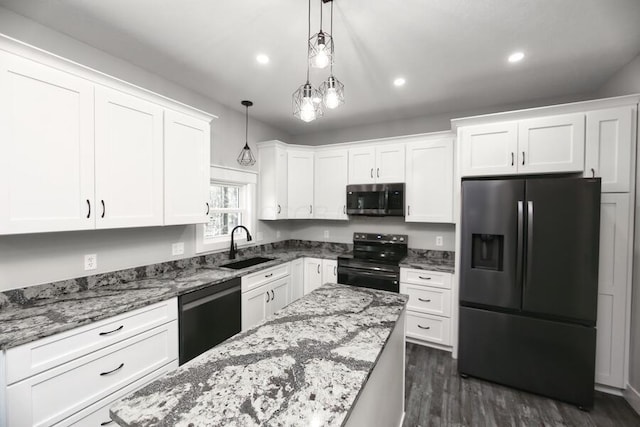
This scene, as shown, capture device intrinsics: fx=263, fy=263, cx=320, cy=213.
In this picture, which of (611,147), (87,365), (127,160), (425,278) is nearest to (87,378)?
(87,365)

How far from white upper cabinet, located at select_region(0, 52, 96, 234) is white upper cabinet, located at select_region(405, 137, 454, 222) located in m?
3.03

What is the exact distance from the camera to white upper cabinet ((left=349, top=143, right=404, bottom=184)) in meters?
3.31

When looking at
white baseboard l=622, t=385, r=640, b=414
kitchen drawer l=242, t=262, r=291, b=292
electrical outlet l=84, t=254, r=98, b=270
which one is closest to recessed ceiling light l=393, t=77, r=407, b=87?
kitchen drawer l=242, t=262, r=291, b=292

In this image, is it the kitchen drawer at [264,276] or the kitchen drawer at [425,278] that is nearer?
the kitchen drawer at [264,276]

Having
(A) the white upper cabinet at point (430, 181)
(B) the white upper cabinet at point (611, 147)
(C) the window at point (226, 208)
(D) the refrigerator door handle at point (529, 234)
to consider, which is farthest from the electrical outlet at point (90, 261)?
(B) the white upper cabinet at point (611, 147)

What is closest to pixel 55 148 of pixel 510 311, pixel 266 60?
pixel 266 60

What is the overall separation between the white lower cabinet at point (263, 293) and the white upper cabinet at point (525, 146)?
2.30 m

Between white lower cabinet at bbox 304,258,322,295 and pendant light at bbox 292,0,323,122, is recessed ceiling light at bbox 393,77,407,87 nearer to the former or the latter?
pendant light at bbox 292,0,323,122

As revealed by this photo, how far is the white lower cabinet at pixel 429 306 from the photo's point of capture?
283 cm

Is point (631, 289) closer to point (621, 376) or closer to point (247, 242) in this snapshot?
point (621, 376)

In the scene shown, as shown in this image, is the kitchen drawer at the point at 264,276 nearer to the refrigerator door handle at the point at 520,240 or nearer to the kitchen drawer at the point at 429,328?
the kitchen drawer at the point at 429,328

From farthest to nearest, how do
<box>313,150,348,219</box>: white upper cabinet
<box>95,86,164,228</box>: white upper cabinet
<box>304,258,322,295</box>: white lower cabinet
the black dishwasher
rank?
<box>313,150,348,219</box>: white upper cabinet → <box>304,258,322,295</box>: white lower cabinet → the black dishwasher → <box>95,86,164,228</box>: white upper cabinet

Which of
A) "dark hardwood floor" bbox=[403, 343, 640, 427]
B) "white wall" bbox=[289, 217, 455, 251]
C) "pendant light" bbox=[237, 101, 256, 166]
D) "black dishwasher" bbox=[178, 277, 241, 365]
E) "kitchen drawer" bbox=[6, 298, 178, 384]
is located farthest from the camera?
"white wall" bbox=[289, 217, 455, 251]

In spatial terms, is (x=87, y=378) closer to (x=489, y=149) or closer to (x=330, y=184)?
(x=330, y=184)
